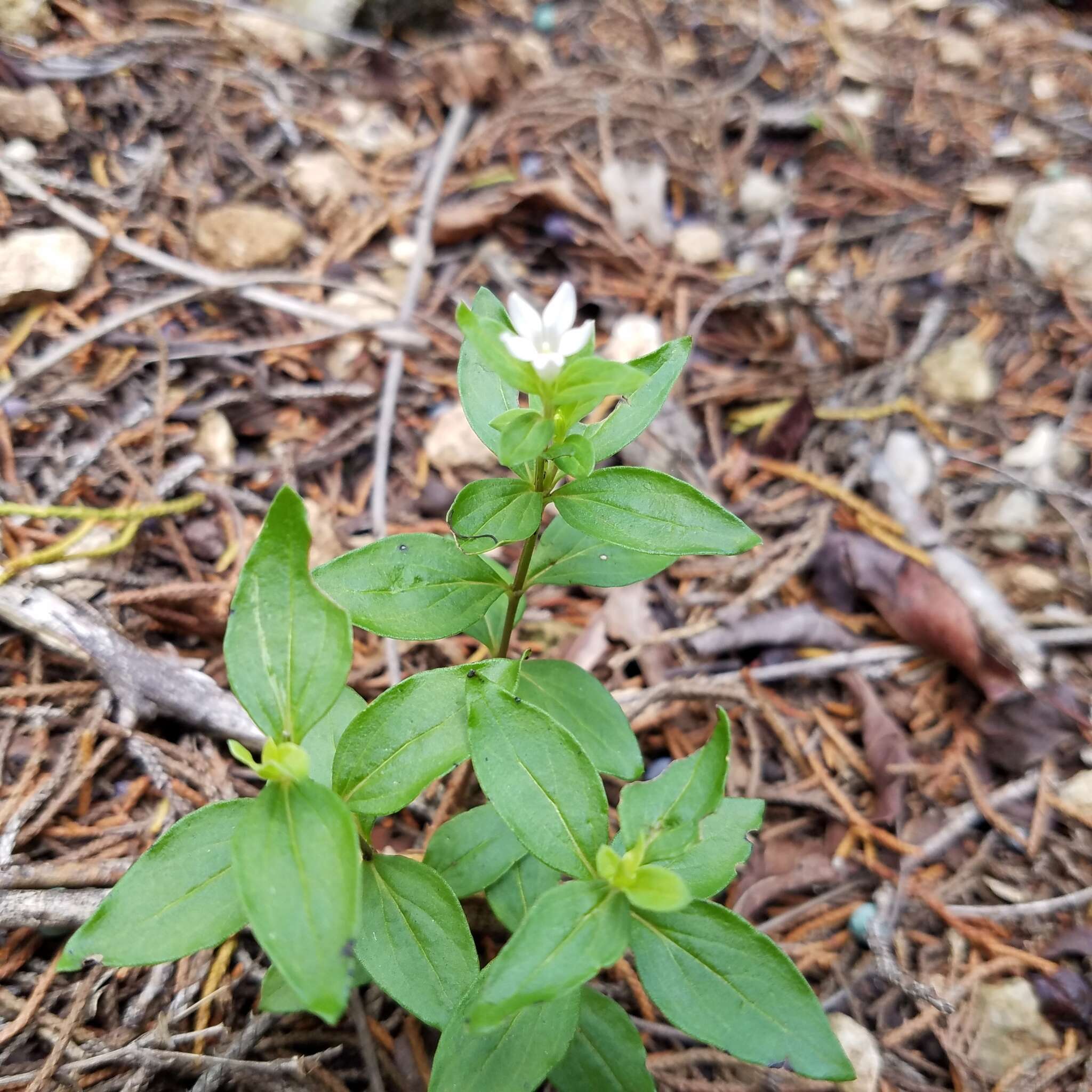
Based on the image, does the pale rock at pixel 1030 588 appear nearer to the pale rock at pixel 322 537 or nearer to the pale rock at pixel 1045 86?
the pale rock at pixel 322 537

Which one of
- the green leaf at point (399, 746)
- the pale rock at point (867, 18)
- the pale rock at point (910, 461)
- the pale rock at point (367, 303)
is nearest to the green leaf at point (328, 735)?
the green leaf at point (399, 746)

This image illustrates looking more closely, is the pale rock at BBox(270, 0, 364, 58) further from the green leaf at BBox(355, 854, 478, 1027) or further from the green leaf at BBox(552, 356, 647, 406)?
the green leaf at BBox(355, 854, 478, 1027)

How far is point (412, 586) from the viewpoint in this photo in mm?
2145

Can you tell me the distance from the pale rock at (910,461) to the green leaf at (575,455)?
2.42 m

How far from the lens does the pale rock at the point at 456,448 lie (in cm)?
344

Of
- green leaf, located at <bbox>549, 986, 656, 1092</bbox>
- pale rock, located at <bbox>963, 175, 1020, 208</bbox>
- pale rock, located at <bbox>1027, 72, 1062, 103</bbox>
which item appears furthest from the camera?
pale rock, located at <bbox>1027, 72, 1062, 103</bbox>

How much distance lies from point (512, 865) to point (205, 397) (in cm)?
234

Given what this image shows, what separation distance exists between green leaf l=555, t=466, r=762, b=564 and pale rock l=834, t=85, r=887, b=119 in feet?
14.5

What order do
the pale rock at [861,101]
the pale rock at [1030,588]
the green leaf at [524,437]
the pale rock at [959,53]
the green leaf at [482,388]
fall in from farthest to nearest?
1. the pale rock at [959,53]
2. the pale rock at [861,101]
3. the pale rock at [1030,588]
4. the green leaf at [482,388]
5. the green leaf at [524,437]

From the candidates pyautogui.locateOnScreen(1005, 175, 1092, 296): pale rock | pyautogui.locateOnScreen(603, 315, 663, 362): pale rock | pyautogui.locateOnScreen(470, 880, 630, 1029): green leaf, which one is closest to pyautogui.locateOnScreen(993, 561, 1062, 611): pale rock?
pyautogui.locateOnScreen(603, 315, 663, 362): pale rock

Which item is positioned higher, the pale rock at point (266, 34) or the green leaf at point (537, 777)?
the pale rock at point (266, 34)

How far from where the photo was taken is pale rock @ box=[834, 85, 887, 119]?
5.17m

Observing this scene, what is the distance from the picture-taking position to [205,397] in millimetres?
3391

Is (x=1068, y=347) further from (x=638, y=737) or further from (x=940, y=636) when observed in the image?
(x=638, y=737)
